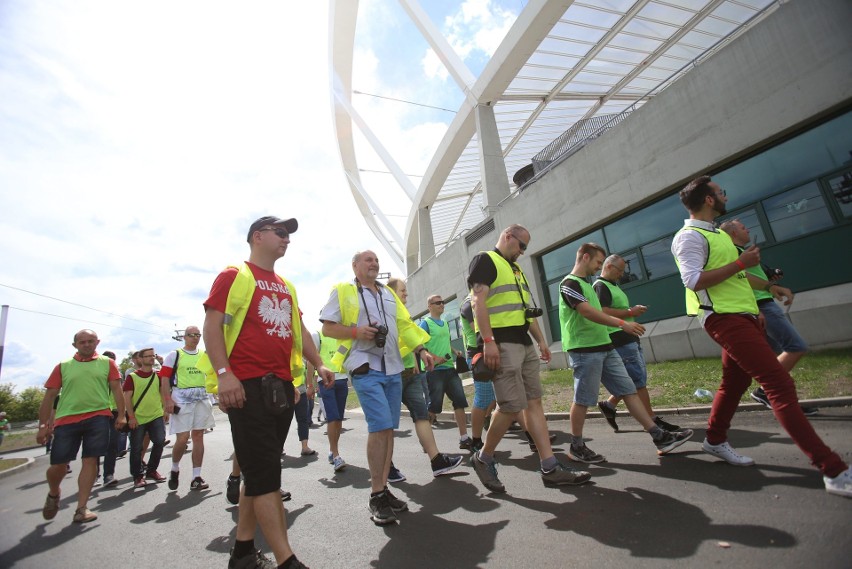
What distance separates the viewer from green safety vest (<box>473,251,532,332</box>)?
133 inches

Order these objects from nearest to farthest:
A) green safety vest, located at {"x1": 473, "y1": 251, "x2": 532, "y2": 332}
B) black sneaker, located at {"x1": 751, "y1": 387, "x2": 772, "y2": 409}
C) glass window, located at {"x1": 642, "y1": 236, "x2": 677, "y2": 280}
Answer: green safety vest, located at {"x1": 473, "y1": 251, "x2": 532, "y2": 332} → black sneaker, located at {"x1": 751, "y1": 387, "x2": 772, "y2": 409} → glass window, located at {"x1": 642, "y1": 236, "x2": 677, "y2": 280}

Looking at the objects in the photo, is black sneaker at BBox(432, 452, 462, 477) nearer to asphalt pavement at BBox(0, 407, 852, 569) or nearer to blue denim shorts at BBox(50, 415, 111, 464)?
asphalt pavement at BBox(0, 407, 852, 569)

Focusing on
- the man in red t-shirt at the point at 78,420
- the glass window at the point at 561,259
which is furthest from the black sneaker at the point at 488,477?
the glass window at the point at 561,259

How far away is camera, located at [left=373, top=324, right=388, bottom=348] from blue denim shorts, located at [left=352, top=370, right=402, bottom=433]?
0.90ft

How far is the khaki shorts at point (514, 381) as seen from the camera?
124 inches

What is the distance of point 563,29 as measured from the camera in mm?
14688

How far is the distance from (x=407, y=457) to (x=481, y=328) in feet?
9.26

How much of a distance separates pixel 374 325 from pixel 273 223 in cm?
114

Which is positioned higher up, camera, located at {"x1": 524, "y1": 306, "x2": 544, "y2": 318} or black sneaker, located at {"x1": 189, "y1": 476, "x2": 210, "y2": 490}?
camera, located at {"x1": 524, "y1": 306, "x2": 544, "y2": 318}

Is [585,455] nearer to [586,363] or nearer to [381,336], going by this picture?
[586,363]

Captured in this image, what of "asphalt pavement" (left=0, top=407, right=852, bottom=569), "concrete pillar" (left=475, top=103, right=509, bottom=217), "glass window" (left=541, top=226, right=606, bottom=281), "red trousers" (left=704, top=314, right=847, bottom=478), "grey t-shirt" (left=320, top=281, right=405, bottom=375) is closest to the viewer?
"asphalt pavement" (left=0, top=407, right=852, bottom=569)

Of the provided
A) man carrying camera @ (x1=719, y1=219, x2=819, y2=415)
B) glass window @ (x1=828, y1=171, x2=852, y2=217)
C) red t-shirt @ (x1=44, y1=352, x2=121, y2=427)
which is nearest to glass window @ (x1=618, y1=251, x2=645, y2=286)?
glass window @ (x1=828, y1=171, x2=852, y2=217)

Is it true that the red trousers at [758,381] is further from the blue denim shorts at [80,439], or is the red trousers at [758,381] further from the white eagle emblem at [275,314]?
the blue denim shorts at [80,439]

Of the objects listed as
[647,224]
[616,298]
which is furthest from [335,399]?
[647,224]
